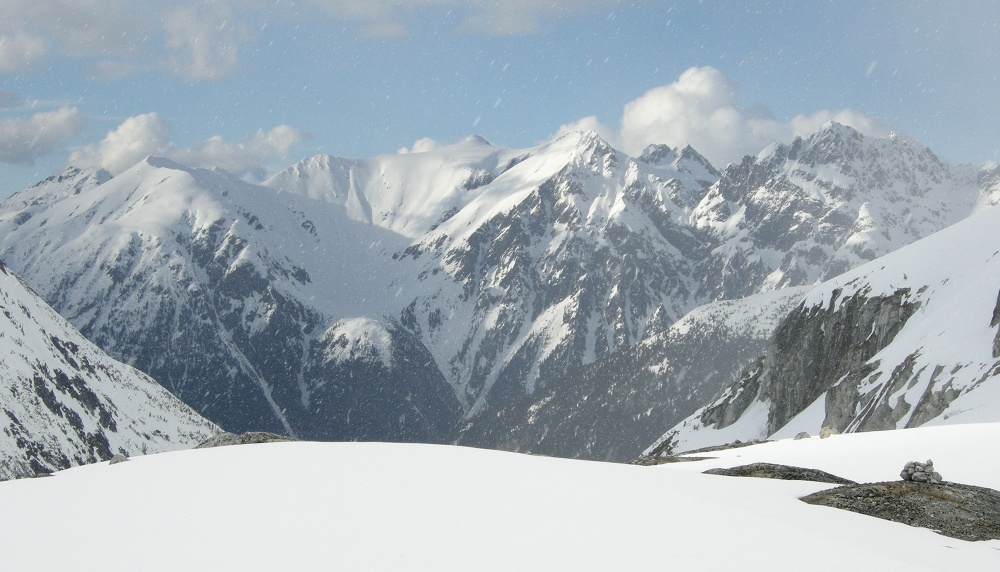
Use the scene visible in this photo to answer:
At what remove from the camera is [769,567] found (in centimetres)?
1192

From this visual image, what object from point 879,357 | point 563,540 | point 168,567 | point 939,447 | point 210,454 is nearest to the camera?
point 168,567

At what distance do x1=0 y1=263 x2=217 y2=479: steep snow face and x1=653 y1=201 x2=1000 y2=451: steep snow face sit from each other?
107 metres

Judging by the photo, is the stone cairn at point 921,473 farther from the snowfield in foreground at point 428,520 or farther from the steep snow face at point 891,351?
the steep snow face at point 891,351

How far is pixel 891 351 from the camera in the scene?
291 feet

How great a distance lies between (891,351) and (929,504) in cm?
7895

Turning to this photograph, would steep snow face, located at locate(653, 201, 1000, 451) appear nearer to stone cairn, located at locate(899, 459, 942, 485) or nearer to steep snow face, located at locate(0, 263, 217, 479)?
stone cairn, located at locate(899, 459, 942, 485)

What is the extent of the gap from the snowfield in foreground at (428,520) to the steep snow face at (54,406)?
381ft

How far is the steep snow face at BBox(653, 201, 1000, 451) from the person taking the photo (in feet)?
227

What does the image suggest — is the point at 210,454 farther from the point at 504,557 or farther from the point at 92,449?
the point at 92,449

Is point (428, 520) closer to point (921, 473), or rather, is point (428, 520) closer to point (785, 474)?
point (921, 473)

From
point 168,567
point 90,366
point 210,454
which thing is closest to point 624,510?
point 168,567

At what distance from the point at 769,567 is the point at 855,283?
368 feet

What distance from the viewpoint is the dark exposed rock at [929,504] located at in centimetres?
1566

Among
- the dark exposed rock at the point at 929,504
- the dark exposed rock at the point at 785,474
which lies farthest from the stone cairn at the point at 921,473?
the dark exposed rock at the point at 785,474
